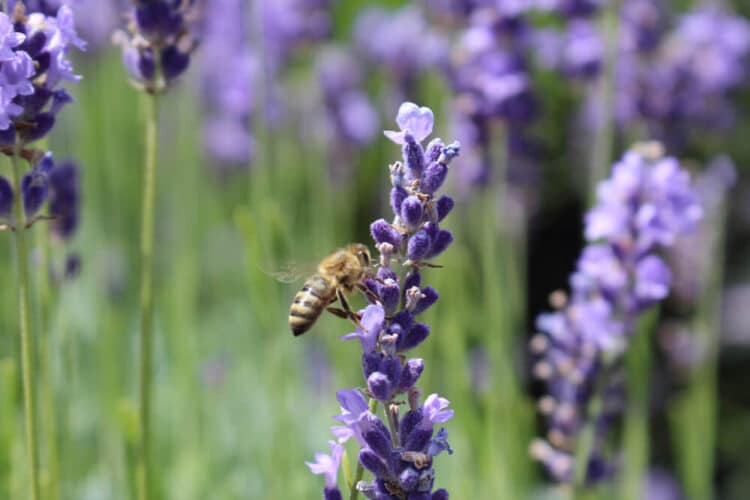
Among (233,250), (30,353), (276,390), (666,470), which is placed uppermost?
(233,250)

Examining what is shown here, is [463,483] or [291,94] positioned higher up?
[291,94]

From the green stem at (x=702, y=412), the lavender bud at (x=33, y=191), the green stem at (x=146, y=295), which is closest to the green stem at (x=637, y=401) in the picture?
the green stem at (x=702, y=412)

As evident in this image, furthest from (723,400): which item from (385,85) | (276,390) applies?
(276,390)

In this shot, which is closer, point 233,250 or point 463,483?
point 463,483

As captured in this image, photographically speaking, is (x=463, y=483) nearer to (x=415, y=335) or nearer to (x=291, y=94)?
(x=415, y=335)

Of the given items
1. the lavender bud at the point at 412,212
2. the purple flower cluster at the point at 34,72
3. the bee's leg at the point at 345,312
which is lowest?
the bee's leg at the point at 345,312

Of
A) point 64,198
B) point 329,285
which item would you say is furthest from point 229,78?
point 329,285

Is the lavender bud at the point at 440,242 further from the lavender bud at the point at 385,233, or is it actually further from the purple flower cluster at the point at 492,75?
the purple flower cluster at the point at 492,75
